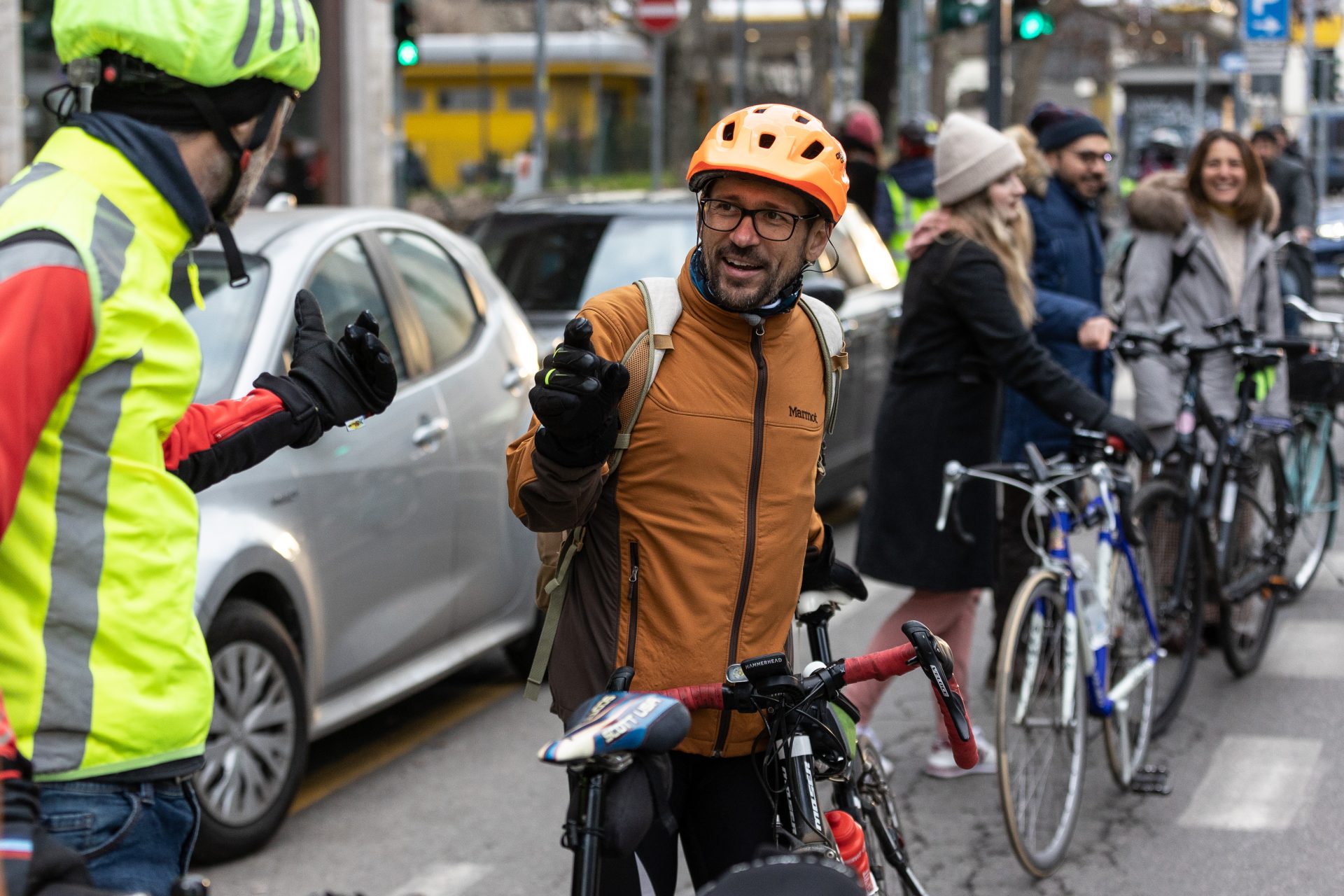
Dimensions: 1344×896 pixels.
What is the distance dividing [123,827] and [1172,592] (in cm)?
458

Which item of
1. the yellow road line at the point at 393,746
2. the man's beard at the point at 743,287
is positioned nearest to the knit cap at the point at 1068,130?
the yellow road line at the point at 393,746

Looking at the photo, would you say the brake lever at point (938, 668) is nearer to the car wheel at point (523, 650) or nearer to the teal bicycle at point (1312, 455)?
the car wheel at point (523, 650)

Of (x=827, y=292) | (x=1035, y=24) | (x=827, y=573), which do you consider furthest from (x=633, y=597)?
(x=1035, y=24)

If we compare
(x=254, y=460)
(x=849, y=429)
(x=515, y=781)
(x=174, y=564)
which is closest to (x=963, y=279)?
(x=515, y=781)

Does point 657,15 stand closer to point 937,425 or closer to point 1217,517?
point 1217,517

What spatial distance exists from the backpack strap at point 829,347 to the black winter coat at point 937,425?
81.0 inches

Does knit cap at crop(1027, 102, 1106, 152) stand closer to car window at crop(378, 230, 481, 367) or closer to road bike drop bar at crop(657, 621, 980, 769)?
car window at crop(378, 230, 481, 367)

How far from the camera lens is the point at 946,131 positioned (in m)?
5.41

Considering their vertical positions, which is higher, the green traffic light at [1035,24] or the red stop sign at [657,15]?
the red stop sign at [657,15]

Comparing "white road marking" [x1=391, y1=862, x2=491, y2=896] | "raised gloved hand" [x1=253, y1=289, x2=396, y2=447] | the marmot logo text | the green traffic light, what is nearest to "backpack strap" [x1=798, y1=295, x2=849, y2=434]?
the marmot logo text

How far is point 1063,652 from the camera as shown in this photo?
5.02 m

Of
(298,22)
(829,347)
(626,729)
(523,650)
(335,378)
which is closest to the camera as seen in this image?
(626,729)

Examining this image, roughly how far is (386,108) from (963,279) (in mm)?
13538

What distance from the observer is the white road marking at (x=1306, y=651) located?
6949 mm
